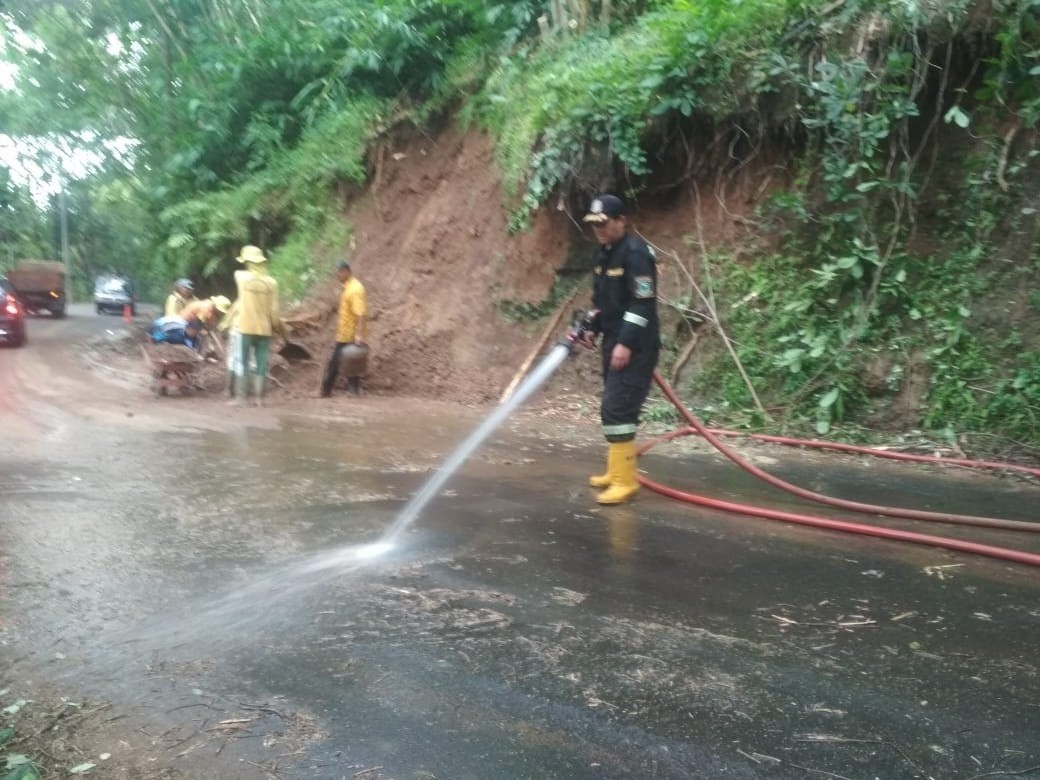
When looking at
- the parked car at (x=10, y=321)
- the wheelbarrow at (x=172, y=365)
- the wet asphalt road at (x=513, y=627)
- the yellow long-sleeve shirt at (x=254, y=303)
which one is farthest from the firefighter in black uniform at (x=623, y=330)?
the parked car at (x=10, y=321)

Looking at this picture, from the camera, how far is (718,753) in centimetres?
270

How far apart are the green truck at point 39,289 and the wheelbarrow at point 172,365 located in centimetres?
1913

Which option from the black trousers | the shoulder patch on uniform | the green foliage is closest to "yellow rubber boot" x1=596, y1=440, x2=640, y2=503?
the shoulder patch on uniform

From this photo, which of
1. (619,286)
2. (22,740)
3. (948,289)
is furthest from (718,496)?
(22,740)

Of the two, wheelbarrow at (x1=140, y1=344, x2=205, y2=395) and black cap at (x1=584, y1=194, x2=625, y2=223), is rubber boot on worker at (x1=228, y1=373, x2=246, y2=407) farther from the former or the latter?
black cap at (x1=584, y1=194, x2=625, y2=223)

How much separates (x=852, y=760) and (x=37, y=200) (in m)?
56.9

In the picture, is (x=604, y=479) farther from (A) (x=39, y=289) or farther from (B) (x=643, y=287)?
(A) (x=39, y=289)

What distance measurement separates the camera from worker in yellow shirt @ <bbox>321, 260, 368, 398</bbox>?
Answer: 11328mm

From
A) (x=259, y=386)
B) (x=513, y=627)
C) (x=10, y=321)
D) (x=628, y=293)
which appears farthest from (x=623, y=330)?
(x=10, y=321)

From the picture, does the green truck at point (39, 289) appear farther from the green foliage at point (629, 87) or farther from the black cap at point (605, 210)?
the black cap at point (605, 210)

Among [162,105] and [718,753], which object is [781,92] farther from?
[162,105]

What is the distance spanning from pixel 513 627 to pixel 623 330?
8.85 ft

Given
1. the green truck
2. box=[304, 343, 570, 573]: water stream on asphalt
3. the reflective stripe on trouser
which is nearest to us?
box=[304, 343, 570, 573]: water stream on asphalt

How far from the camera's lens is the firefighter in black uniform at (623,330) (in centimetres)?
583
